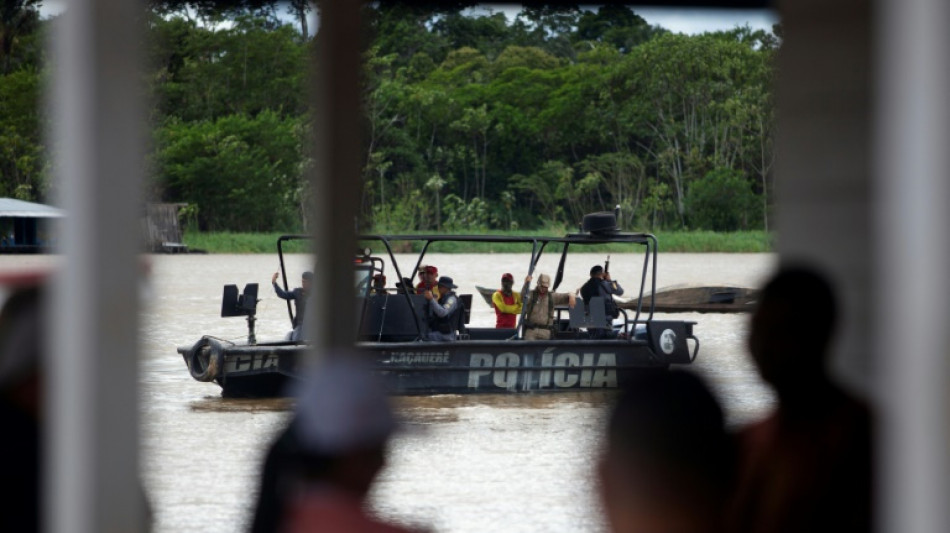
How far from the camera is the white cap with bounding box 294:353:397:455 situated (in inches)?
77.9

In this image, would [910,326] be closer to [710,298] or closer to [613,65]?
[710,298]

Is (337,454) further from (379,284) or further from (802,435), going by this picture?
(379,284)

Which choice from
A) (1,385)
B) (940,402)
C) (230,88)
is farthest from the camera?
(230,88)

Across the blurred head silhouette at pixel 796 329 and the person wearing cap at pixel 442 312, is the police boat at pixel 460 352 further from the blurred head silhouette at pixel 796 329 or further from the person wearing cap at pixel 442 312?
the blurred head silhouette at pixel 796 329

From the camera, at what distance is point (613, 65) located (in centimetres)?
5147

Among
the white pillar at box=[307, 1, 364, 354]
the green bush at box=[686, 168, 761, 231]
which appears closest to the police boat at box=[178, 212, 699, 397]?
the white pillar at box=[307, 1, 364, 354]

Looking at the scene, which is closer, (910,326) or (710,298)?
(910,326)

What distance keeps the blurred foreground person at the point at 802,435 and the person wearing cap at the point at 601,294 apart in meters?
10.2

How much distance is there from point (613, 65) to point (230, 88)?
52.3 ft

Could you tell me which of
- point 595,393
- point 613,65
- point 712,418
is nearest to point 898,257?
point 712,418

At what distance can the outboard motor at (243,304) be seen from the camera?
481 inches

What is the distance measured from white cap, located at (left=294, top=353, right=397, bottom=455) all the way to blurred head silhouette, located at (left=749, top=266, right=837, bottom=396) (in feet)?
2.10

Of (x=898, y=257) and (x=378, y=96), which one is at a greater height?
(x=378, y=96)

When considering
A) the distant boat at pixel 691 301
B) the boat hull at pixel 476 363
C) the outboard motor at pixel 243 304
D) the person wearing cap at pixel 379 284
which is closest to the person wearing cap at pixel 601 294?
the boat hull at pixel 476 363
